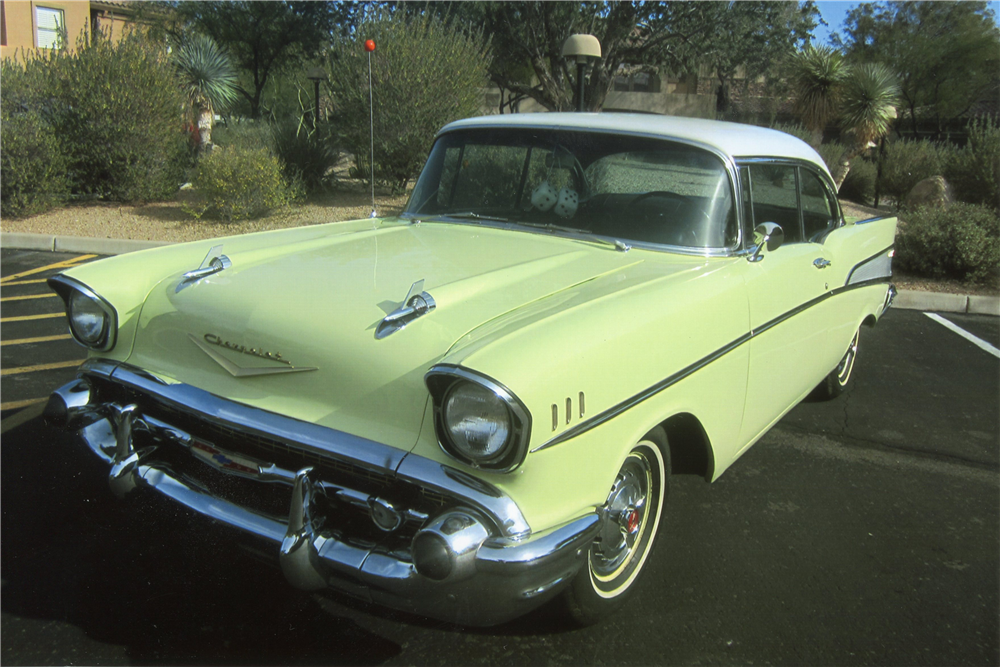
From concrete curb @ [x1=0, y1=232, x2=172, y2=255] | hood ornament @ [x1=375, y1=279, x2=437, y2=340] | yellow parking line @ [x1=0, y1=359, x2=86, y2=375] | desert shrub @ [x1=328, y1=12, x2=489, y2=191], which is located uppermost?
desert shrub @ [x1=328, y1=12, x2=489, y2=191]

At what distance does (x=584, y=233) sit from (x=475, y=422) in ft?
4.80

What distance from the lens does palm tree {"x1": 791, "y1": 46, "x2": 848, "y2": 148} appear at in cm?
1550

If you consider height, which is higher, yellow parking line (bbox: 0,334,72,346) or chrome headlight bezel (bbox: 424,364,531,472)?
chrome headlight bezel (bbox: 424,364,531,472)

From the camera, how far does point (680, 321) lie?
101 inches

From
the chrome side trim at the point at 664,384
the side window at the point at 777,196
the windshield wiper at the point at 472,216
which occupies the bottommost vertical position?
the chrome side trim at the point at 664,384

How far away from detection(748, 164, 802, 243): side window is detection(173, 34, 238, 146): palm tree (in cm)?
1566

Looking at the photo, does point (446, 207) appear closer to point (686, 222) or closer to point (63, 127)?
point (686, 222)

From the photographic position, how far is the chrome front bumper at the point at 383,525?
1942 millimetres

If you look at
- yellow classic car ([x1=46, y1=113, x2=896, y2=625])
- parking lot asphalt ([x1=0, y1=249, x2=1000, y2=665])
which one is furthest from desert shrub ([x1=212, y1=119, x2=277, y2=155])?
yellow classic car ([x1=46, y1=113, x2=896, y2=625])

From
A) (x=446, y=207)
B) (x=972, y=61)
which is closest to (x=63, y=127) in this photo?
(x=446, y=207)

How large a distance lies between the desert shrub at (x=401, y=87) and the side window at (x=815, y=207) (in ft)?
27.0

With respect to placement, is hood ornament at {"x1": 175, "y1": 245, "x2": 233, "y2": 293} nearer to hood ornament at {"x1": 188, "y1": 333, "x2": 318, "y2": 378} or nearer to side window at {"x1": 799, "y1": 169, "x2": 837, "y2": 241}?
hood ornament at {"x1": 188, "y1": 333, "x2": 318, "y2": 378}

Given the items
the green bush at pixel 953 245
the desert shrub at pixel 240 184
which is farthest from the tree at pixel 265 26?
the green bush at pixel 953 245

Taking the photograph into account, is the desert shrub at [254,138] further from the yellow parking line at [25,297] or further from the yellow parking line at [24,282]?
the yellow parking line at [25,297]
